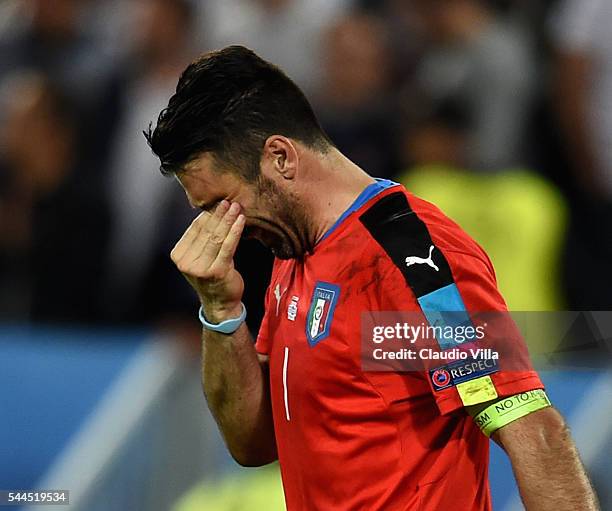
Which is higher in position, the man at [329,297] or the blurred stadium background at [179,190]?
the blurred stadium background at [179,190]

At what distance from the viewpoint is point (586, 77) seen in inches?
234

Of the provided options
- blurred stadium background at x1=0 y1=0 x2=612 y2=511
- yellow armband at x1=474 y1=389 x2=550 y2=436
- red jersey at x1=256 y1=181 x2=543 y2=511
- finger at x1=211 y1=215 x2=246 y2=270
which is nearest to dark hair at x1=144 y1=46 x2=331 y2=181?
finger at x1=211 y1=215 x2=246 y2=270

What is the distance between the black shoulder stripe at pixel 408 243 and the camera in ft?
8.39

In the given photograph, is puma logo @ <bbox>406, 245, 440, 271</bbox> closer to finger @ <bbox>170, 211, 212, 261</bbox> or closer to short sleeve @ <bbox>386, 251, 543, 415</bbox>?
short sleeve @ <bbox>386, 251, 543, 415</bbox>

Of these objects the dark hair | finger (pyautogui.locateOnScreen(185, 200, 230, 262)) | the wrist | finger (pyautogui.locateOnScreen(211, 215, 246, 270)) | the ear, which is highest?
the dark hair

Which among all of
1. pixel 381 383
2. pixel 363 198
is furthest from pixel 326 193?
pixel 381 383

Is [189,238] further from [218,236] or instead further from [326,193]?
[326,193]

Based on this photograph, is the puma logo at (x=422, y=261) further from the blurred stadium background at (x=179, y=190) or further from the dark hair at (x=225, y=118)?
the blurred stadium background at (x=179, y=190)

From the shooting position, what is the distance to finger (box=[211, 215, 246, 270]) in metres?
2.89

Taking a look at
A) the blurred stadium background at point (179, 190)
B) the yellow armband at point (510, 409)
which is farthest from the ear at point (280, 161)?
the blurred stadium background at point (179, 190)

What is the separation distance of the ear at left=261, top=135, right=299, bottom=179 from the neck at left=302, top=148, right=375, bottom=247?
5cm

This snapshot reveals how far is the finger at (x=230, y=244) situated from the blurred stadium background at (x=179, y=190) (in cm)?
183

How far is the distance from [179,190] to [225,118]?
309 centimetres

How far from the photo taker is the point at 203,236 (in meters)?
2.97
